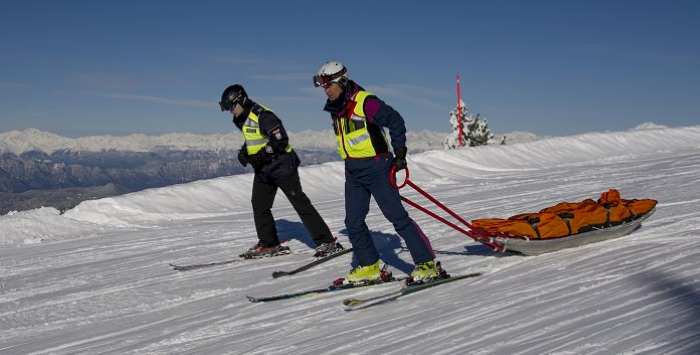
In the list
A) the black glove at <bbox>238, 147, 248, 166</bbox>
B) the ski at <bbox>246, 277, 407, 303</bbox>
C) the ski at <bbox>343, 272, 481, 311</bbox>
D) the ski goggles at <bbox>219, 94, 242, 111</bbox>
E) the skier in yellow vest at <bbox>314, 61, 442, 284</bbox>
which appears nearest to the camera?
the ski at <bbox>343, 272, 481, 311</bbox>

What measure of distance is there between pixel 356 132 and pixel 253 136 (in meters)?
2.37

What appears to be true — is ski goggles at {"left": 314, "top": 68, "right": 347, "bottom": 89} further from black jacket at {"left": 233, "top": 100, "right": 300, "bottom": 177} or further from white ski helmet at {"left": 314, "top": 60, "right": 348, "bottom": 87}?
black jacket at {"left": 233, "top": 100, "right": 300, "bottom": 177}

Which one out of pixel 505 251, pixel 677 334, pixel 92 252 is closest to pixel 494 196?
pixel 505 251

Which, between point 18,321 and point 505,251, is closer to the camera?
point 18,321

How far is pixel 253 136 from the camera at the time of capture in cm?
734

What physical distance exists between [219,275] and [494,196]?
7.06 meters

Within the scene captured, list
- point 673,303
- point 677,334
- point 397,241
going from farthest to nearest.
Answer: point 397,241 → point 673,303 → point 677,334

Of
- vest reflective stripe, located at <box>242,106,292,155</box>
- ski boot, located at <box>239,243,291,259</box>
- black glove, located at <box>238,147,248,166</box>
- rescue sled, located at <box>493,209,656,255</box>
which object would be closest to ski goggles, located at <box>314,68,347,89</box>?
rescue sled, located at <box>493,209,656,255</box>

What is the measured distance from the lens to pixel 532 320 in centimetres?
395

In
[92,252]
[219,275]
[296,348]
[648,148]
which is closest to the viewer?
[296,348]

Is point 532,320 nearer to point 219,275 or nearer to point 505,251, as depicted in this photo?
point 505,251

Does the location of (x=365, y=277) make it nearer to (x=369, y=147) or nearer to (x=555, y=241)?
(x=369, y=147)

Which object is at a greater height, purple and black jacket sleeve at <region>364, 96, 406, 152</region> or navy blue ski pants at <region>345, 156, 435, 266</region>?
purple and black jacket sleeve at <region>364, 96, 406, 152</region>

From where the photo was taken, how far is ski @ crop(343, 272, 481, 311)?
4863mm
